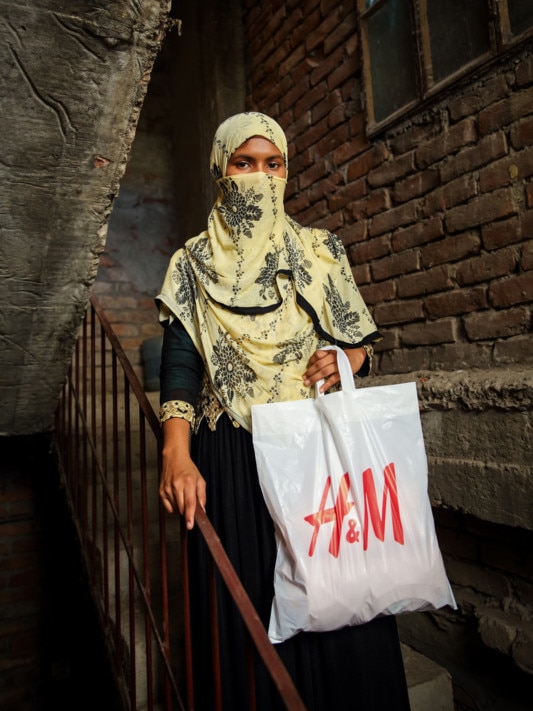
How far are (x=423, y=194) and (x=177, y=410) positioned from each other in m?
1.49

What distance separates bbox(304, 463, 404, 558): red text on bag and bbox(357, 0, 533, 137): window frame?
1.62 m

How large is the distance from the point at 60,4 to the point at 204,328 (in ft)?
2.60

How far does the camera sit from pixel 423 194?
6.99ft

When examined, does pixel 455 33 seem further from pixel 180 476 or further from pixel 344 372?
pixel 180 476

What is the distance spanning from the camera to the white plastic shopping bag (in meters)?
1.06

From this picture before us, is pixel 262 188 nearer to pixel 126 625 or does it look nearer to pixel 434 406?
pixel 434 406

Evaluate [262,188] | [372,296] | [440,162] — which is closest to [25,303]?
[262,188]

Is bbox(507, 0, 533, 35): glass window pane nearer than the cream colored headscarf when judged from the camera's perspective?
No

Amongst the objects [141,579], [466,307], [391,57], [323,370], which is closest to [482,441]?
[466,307]

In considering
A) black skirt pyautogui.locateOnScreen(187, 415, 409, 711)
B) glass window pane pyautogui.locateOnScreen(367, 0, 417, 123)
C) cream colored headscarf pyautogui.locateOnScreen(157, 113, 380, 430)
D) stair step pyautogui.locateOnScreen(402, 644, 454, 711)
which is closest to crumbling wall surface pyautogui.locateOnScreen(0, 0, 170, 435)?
cream colored headscarf pyautogui.locateOnScreen(157, 113, 380, 430)

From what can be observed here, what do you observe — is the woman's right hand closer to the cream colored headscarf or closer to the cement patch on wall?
the cream colored headscarf

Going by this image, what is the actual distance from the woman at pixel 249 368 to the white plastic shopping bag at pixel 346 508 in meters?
0.12

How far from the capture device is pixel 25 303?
1.88 metres

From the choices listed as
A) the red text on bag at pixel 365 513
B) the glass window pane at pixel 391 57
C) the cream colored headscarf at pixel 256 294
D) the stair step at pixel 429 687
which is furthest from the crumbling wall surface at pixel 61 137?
the stair step at pixel 429 687
